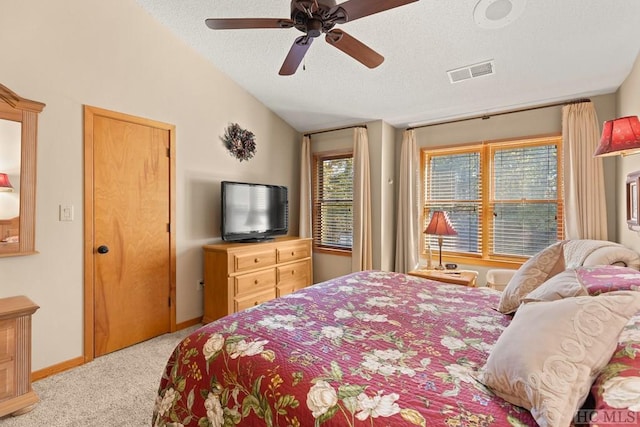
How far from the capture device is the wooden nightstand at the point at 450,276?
115 inches

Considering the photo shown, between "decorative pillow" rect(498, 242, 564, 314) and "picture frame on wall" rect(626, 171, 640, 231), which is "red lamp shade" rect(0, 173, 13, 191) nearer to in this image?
"decorative pillow" rect(498, 242, 564, 314)

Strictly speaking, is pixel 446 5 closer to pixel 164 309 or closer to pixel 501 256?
pixel 501 256

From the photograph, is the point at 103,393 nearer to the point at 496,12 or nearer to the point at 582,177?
the point at 496,12

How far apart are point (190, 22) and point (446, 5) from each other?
7.52ft

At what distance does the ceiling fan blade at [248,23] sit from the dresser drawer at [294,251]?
2456mm

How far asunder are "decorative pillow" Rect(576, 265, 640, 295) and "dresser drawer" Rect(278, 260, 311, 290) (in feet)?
9.57

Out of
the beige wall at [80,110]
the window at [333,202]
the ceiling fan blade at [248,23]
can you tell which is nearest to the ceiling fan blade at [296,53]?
the ceiling fan blade at [248,23]

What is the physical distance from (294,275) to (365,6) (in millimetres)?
3098

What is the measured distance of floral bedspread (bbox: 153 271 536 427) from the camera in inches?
35.1

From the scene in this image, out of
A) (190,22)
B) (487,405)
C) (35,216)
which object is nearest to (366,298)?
(487,405)

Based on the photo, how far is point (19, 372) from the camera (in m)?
1.92

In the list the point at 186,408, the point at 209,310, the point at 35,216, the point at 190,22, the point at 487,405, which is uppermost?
the point at 190,22

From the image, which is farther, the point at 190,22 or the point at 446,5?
the point at 190,22

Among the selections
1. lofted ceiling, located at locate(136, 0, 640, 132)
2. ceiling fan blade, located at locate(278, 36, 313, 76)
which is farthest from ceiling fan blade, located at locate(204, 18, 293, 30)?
lofted ceiling, located at locate(136, 0, 640, 132)
